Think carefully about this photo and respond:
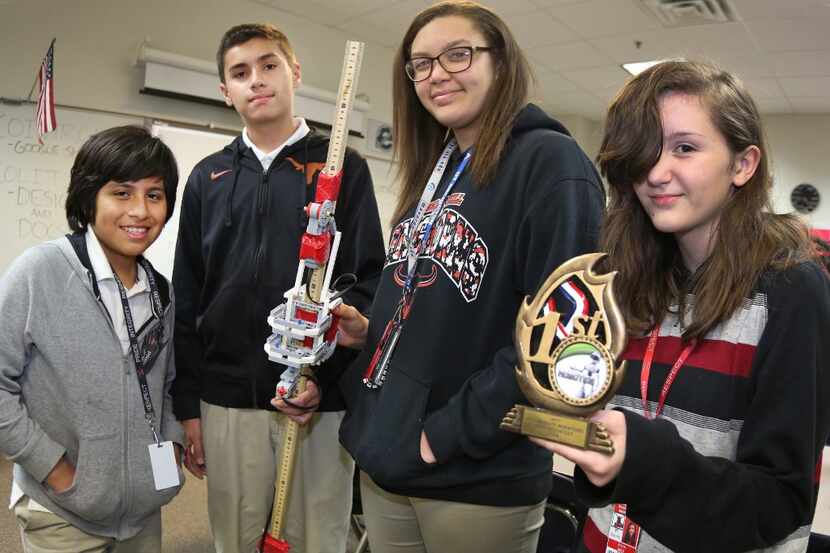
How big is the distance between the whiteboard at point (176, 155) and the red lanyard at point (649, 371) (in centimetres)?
363

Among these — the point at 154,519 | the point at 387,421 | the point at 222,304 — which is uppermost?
the point at 222,304

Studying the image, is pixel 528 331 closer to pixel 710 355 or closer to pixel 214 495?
pixel 710 355

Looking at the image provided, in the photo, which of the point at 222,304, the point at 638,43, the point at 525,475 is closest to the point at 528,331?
the point at 525,475

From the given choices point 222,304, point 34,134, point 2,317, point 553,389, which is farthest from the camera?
point 34,134

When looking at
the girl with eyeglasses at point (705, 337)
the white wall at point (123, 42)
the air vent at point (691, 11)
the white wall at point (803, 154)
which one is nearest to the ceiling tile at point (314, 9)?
the white wall at point (123, 42)

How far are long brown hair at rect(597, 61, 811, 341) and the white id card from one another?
113cm

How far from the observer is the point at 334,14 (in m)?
4.84

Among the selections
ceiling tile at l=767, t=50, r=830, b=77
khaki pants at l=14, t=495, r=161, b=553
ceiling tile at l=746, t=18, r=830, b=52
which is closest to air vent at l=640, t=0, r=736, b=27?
ceiling tile at l=746, t=18, r=830, b=52

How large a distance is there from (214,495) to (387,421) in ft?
2.61

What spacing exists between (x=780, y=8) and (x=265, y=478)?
14.7 ft

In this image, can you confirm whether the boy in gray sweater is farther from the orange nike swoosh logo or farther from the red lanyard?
the red lanyard

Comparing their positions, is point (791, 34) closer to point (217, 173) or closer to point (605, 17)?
point (605, 17)

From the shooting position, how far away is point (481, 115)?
1239 mm

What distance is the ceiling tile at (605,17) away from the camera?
4.28 metres
